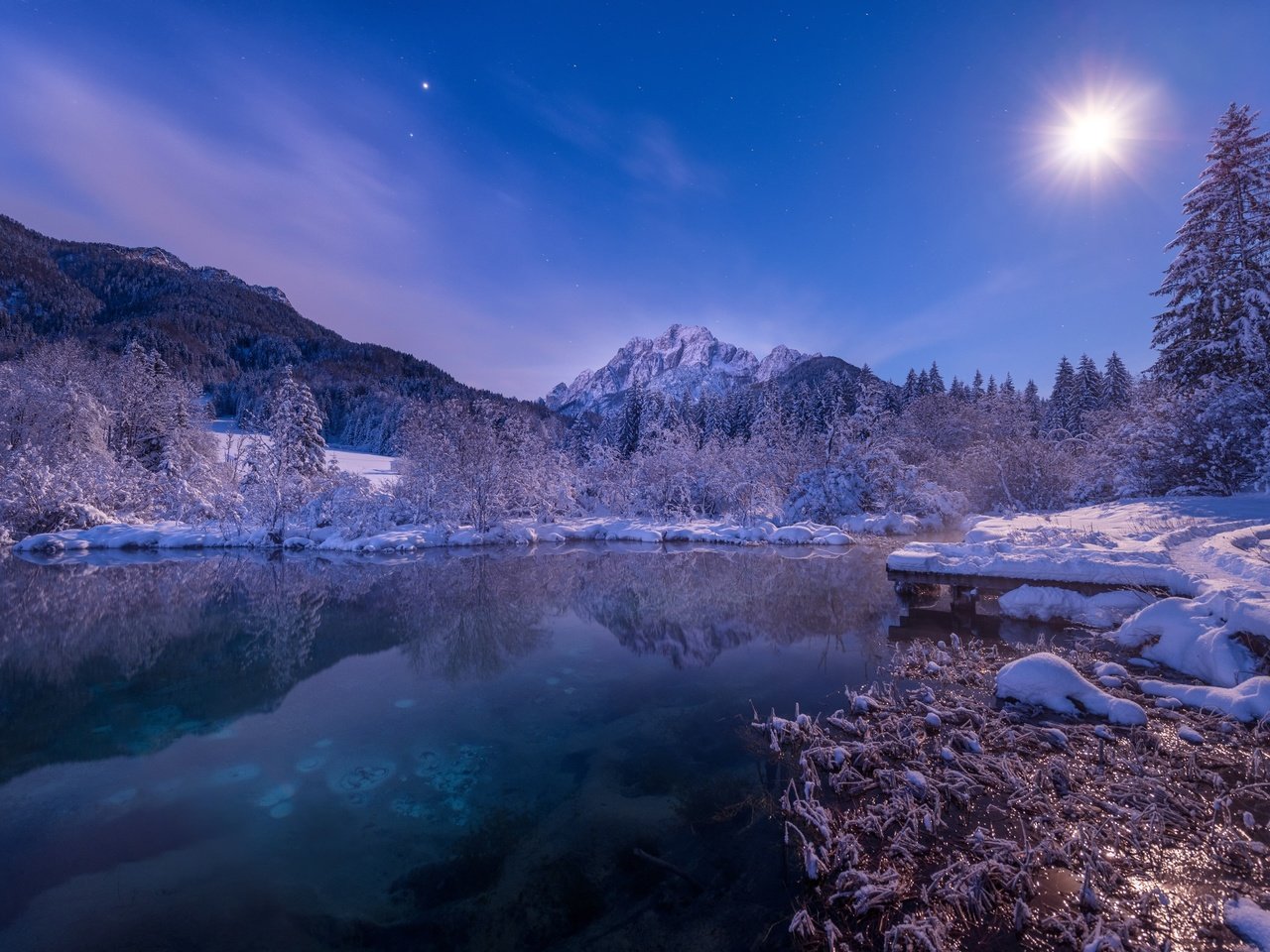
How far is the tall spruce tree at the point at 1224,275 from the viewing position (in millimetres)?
18641

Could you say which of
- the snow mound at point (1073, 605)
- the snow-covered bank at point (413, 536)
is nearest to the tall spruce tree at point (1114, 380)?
the snow-covered bank at point (413, 536)

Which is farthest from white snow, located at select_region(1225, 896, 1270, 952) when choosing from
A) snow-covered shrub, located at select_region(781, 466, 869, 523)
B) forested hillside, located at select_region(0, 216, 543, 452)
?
forested hillside, located at select_region(0, 216, 543, 452)

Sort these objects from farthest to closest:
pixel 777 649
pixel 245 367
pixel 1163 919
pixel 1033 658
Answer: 1. pixel 245 367
2. pixel 777 649
3. pixel 1033 658
4. pixel 1163 919

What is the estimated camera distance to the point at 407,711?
9.18m

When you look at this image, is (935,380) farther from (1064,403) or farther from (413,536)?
(413,536)

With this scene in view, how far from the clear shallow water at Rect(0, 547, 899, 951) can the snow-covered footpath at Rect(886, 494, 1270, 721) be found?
9.61ft

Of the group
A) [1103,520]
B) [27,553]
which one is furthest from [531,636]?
[27,553]

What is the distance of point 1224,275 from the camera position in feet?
63.9

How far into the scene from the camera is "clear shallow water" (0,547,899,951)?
4.64m

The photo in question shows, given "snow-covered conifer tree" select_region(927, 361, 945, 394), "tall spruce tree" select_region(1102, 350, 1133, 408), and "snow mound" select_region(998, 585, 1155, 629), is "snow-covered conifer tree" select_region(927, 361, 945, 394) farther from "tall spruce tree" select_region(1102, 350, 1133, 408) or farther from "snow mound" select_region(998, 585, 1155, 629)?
"snow mound" select_region(998, 585, 1155, 629)

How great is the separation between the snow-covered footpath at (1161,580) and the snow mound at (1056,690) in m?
0.02

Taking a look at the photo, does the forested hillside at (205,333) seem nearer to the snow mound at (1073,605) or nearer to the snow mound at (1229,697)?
the snow mound at (1073,605)

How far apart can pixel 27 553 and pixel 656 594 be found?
31023 mm

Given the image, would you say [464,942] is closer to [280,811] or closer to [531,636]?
[280,811]
